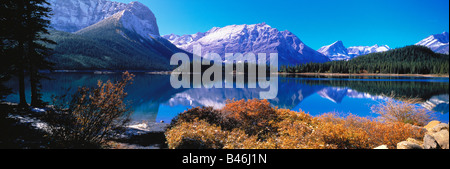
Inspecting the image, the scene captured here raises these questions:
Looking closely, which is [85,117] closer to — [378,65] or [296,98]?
[296,98]

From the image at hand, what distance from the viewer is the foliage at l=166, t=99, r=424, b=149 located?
756cm

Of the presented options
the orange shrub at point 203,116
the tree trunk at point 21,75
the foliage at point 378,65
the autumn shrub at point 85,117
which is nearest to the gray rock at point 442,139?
the orange shrub at point 203,116

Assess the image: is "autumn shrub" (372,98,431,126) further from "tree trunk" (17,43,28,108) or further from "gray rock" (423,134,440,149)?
"tree trunk" (17,43,28,108)

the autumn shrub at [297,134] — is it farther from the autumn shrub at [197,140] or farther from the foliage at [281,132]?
the autumn shrub at [197,140]

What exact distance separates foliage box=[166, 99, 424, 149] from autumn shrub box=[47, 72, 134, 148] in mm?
2784

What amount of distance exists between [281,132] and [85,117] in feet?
27.0

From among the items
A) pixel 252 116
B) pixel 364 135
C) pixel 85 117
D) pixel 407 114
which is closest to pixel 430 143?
pixel 364 135

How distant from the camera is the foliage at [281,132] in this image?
7559 mm

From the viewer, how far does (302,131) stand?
871cm

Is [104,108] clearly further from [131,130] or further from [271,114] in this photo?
[271,114]

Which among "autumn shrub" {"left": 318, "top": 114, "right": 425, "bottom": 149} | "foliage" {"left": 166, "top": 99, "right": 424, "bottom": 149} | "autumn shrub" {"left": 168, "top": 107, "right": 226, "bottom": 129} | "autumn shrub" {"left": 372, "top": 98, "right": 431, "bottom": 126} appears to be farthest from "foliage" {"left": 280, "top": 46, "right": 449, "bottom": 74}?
"autumn shrub" {"left": 168, "top": 107, "right": 226, "bottom": 129}

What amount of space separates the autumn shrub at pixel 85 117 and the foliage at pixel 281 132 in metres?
2.78
